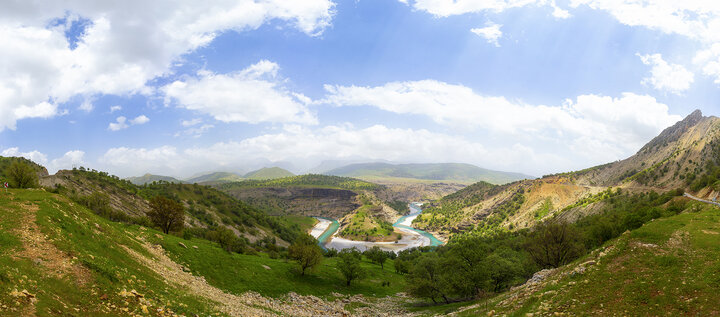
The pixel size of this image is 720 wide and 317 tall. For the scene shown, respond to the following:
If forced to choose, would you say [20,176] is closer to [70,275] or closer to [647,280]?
[70,275]

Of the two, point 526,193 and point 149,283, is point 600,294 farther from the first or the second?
point 526,193

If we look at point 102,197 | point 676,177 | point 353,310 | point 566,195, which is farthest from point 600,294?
point 566,195

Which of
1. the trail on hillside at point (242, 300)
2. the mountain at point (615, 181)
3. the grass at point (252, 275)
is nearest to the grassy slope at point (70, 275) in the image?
the trail on hillside at point (242, 300)

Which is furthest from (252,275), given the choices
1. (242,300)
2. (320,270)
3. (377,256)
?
(377,256)

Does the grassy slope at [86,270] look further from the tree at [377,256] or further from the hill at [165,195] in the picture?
the tree at [377,256]

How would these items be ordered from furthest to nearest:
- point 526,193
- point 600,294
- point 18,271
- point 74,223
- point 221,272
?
point 526,193, point 221,272, point 74,223, point 600,294, point 18,271

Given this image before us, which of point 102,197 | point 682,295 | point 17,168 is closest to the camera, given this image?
point 682,295

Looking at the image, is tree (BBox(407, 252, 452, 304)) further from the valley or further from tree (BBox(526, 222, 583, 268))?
tree (BBox(526, 222, 583, 268))

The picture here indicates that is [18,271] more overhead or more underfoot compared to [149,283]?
more overhead
